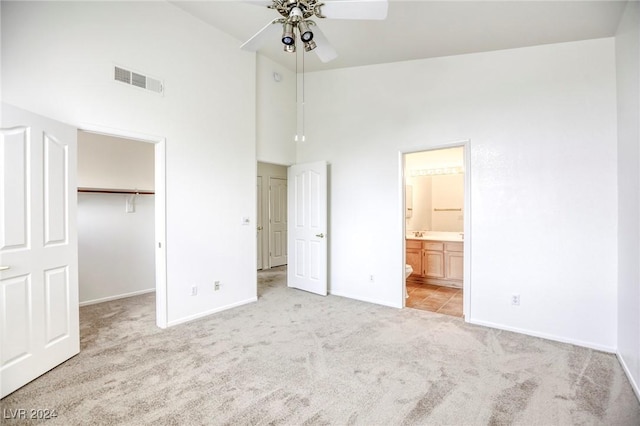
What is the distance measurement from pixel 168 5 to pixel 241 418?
389cm

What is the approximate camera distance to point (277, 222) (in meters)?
7.07

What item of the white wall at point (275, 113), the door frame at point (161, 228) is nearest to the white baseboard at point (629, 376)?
the door frame at point (161, 228)

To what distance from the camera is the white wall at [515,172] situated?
9.32ft

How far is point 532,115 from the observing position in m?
3.12

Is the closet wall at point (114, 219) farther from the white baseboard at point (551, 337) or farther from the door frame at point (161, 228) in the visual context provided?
the white baseboard at point (551, 337)

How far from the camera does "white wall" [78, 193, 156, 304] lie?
162 inches

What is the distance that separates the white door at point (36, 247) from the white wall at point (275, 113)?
2.30 meters

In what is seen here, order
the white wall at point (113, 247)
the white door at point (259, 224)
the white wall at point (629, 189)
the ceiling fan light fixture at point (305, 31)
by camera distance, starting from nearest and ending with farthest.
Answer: the ceiling fan light fixture at point (305, 31)
the white wall at point (629, 189)
the white wall at point (113, 247)
the white door at point (259, 224)

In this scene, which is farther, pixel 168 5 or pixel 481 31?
pixel 168 5

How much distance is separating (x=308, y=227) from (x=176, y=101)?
2.41m

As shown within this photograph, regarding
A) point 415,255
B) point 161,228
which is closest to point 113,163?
point 161,228

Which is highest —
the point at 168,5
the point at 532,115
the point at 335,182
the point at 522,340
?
the point at 168,5

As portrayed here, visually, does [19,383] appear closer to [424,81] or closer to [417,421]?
[417,421]

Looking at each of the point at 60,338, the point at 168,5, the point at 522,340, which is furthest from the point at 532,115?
the point at 60,338
